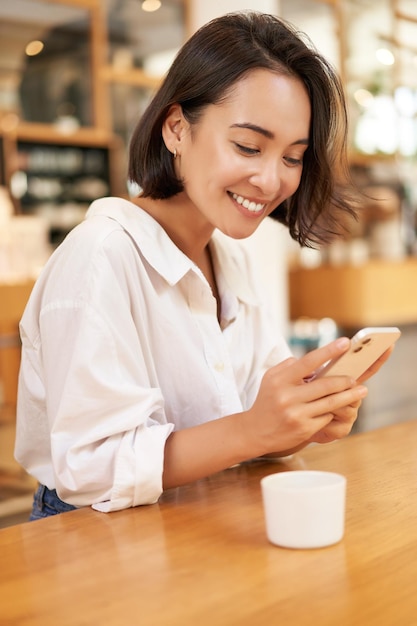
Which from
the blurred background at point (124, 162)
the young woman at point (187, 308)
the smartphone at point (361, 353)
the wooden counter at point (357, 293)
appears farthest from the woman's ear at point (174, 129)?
the wooden counter at point (357, 293)

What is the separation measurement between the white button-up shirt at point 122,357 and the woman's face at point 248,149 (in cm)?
10

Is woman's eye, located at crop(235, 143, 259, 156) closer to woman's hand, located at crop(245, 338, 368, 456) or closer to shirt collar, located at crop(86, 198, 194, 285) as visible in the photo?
shirt collar, located at crop(86, 198, 194, 285)

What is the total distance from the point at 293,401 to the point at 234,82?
479 mm

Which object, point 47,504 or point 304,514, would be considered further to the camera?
point 47,504

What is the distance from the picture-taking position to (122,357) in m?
1.11

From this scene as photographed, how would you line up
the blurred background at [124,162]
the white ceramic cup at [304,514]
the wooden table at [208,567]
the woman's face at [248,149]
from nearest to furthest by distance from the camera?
the wooden table at [208,567] < the white ceramic cup at [304,514] < the woman's face at [248,149] < the blurred background at [124,162]

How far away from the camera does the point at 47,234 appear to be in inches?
171

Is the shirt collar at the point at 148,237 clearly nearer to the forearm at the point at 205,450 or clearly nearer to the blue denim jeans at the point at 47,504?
the forearm at the point at 205,450

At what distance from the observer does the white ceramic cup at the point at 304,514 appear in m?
0.85

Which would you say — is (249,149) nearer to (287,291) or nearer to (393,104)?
(287,291)

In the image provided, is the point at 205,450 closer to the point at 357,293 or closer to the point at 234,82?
the point at 234,82

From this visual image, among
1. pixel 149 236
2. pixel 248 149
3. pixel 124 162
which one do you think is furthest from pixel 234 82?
pixel 124 162

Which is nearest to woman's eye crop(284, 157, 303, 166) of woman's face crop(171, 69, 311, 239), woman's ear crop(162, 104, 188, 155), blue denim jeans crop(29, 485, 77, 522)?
woman's face crop(171, 69, 311, 239)

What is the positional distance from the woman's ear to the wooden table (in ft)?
1.72
